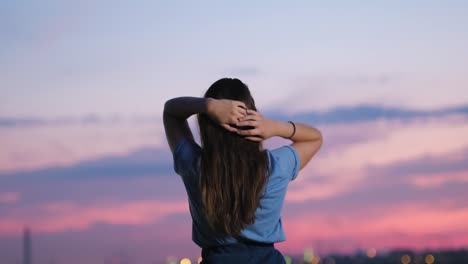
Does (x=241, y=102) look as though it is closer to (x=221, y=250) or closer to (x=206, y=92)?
(x=206, y=92)

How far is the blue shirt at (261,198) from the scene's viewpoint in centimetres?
454

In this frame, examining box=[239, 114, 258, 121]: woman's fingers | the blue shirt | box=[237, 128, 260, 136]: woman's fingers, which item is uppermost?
box=[239, 114, 258, 121]: woman's fingers

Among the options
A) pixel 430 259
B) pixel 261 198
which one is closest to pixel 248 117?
pixel 261 198

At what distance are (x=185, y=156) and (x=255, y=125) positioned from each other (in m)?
0.34

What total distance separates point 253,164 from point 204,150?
0.20 meters

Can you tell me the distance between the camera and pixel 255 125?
4.43 m

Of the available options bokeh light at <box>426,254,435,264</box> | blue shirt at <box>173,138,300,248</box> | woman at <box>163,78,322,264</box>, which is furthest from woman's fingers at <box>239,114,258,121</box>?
bokeh light at <box>426,254,435,264</box>

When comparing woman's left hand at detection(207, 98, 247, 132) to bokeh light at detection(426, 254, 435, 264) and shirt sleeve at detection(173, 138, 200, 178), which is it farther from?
bokeh light at detection(426, 254, 435, 264)

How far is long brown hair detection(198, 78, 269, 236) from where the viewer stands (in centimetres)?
442

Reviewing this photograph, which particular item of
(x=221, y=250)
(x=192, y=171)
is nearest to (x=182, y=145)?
(x=192, y=171)

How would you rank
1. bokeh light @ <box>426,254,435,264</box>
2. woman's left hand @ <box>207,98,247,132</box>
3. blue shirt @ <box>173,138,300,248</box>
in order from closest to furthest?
woman's left hand @ <box>207,98,247,132</box> → blue shirt @ <box>173,138,300,248</box> → bokeh light @ <box>426,254,435,264</box>

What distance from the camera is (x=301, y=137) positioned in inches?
188

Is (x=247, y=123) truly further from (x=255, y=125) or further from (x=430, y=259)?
(x=430, y=259)

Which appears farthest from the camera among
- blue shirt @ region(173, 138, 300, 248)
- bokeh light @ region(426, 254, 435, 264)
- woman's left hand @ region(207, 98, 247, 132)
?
bokeh light @ region(426, 254, 435, 264)
